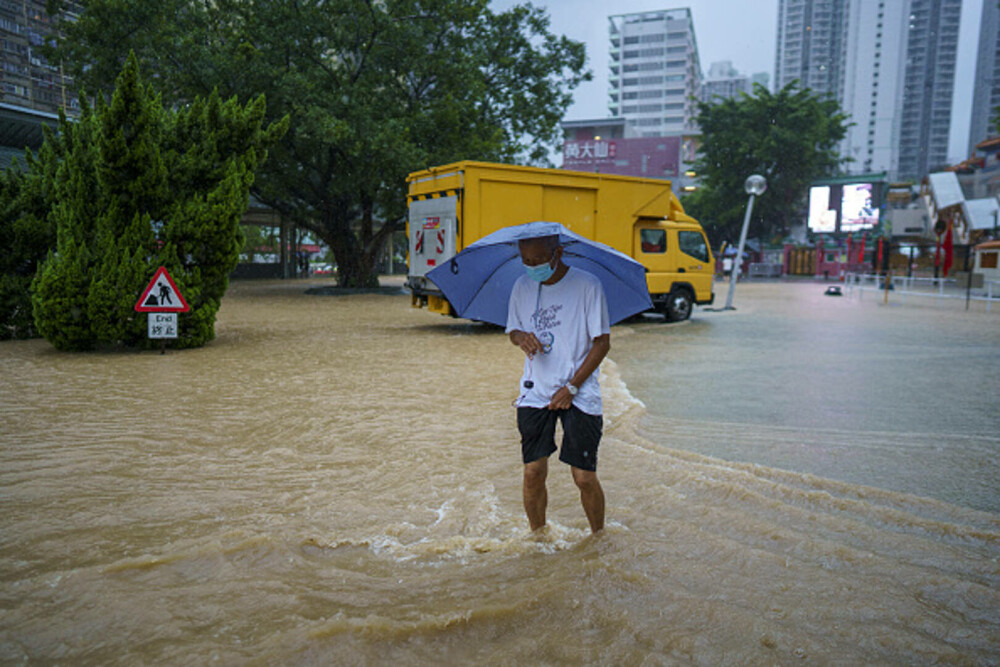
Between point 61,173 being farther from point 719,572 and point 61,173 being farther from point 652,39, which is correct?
point 652,39

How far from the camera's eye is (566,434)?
11.6ft

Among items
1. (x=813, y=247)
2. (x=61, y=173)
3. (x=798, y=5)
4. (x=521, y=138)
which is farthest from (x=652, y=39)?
(x=61, y=173)

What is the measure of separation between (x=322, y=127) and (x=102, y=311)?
12880 millimetres

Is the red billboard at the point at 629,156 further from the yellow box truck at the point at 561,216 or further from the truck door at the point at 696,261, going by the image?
the yellow box truck at the point at 561,216

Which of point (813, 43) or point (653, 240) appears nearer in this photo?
point (653, 240)

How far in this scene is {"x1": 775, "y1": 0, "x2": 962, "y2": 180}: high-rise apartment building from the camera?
122m

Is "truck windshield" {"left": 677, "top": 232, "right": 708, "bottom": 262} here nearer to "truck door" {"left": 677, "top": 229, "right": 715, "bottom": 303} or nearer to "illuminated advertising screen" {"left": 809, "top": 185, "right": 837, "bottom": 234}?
"truck door" {"left": 677, "top": 229, "right": 715, "bottom": 303}

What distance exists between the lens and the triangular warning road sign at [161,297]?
9.67 meters

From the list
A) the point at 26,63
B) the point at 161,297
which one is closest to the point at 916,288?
the point at 161,297

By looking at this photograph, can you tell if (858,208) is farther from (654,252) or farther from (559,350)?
(559,350)

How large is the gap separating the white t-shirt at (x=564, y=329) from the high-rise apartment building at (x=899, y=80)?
440ft

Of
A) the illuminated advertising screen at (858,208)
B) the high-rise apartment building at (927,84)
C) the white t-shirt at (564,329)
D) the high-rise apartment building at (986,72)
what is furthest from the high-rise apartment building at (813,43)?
the white t-shirt at (564,329)

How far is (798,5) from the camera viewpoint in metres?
154

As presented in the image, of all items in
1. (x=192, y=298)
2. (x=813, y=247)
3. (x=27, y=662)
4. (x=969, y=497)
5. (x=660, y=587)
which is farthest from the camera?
(x=813, y=247)
